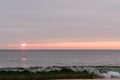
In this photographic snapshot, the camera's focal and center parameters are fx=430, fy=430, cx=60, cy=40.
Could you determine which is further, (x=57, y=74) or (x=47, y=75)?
(x=57, y=74)

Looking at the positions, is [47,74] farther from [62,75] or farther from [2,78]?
[2,78]

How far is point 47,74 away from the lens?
1836 inches

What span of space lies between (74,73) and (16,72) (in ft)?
21.1

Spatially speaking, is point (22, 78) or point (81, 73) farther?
point (81, 73)

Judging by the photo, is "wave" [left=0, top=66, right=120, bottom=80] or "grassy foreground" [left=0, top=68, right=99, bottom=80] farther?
"wave" [left=0, top=66, right=120, bottom=80]

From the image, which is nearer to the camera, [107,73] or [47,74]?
[47,74]

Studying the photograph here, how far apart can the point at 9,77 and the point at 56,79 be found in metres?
4.95

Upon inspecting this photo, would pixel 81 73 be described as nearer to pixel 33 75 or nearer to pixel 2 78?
pixel 33 75

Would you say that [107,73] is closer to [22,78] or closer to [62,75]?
[62,75]

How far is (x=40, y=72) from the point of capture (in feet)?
155

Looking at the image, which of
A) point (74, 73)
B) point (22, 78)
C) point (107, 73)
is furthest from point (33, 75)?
point (107, 73)

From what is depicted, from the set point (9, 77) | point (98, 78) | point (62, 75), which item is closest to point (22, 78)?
point (9, 77)

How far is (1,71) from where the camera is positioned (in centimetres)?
4678

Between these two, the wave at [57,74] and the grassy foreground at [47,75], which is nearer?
the grassy foreground at [47,75]
